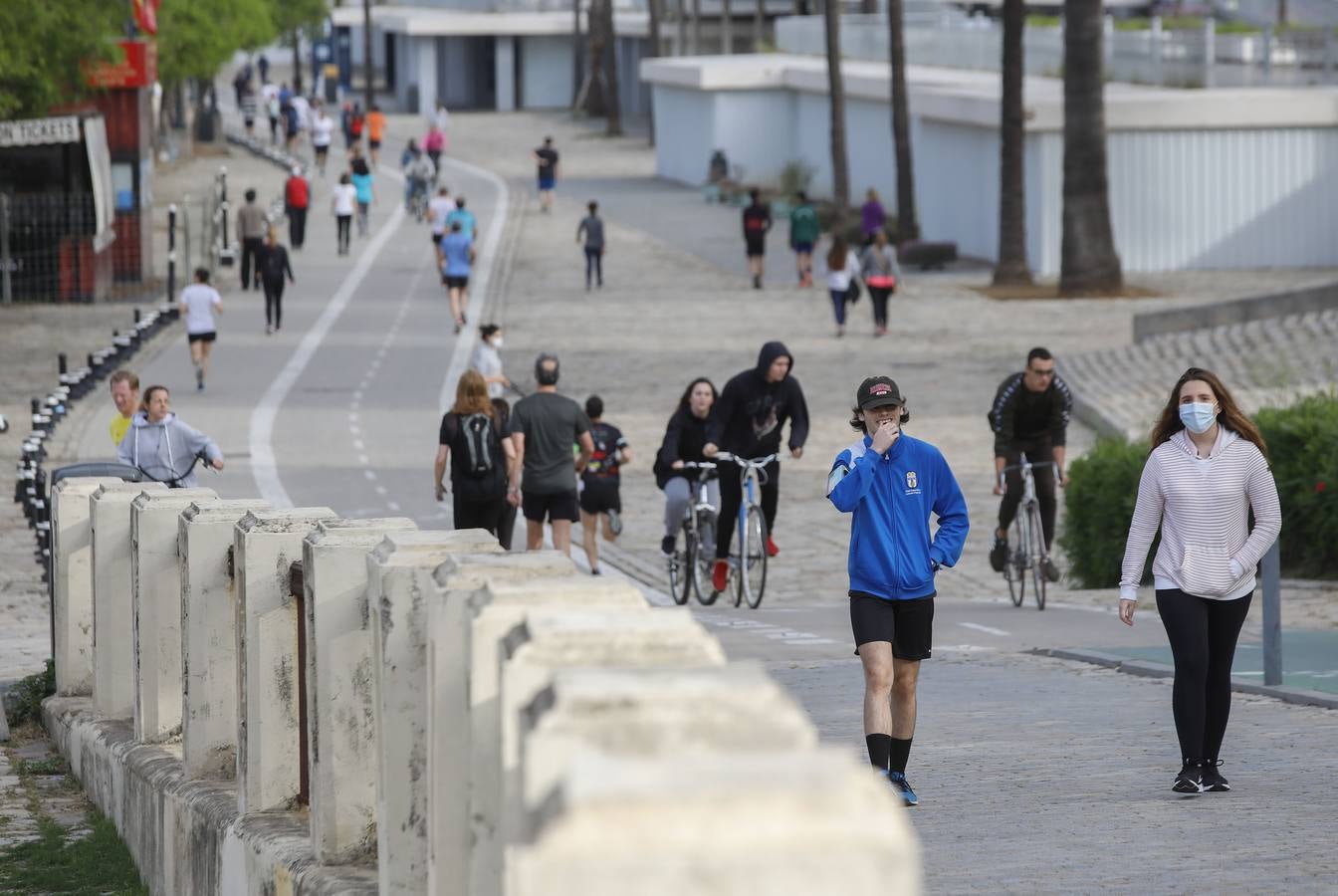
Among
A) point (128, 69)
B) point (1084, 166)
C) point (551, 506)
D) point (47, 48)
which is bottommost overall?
point (551, 506)

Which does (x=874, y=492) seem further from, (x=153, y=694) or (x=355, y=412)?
(x=355, y=412)

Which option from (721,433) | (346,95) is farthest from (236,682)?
(346,95)

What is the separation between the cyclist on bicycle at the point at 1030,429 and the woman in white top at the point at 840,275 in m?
17.2

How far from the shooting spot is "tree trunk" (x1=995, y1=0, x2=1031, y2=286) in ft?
122

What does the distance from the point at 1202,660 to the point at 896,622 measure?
1128 millimetres

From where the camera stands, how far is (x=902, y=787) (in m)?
8.27

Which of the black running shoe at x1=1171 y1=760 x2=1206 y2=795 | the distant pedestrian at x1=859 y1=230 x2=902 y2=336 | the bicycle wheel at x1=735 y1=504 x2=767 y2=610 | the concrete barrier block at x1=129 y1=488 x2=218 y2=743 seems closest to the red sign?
the distant pedestrian at x1=859 y1=230 x2=902 y2=336

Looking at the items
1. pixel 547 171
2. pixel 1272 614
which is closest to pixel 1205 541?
pixel 1272 614

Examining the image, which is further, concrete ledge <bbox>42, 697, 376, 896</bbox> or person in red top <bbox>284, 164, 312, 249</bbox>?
person in red top <bbox>284, 164, 312, 249</bbox>

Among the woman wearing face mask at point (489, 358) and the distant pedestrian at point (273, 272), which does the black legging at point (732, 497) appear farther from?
the distant pedestrian at point (273, 272)

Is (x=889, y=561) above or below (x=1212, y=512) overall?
below

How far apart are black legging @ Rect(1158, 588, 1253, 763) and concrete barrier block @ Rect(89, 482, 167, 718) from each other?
4.20 m

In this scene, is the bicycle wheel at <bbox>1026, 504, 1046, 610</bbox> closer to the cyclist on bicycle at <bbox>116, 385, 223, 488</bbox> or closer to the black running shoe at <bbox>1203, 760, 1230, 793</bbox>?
the cyclist on bicycle at <bbox>116, 385, 223, 488</bbox>

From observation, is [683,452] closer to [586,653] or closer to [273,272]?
[586,653]
